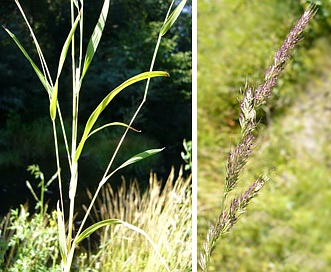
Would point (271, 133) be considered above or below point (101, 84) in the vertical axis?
below

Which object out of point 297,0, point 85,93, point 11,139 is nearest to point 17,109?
point 11,139

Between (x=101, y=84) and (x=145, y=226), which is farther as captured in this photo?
(x=145, y=226)

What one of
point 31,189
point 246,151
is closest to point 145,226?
point 31,189

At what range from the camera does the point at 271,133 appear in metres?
3.49

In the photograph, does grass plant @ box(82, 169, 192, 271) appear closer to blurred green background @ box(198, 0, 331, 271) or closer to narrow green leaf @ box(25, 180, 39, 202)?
narrow green leaf @ box(25, 180, 39, 202)

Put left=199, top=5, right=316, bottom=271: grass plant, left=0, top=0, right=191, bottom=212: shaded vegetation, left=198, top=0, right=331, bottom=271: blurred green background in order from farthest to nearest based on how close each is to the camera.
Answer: left=198, top=0, right=331, bottom=271: blurred green background, left=0, top=0, right=191, bottom=212: shaded vegetation, left=199, top=5, right=316, bottom=271: grass plant

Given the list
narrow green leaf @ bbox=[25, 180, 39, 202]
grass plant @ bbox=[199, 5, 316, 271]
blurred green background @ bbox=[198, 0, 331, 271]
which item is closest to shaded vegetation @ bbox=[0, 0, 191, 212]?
narrow green leaf @ bbox=[25, 180, 39, 202]

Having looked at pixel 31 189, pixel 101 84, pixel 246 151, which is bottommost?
pixel 31 189

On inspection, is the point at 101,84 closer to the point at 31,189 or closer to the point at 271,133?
the point at 31,189

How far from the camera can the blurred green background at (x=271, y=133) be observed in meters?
3.33

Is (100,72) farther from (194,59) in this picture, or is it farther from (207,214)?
(207,214)

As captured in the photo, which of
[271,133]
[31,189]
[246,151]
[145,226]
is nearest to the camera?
[246,151]

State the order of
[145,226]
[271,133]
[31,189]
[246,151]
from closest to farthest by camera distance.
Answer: [246,151]
[31,189]
[145,226]
[271,133]

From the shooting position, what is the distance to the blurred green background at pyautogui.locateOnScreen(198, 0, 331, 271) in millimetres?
3330
